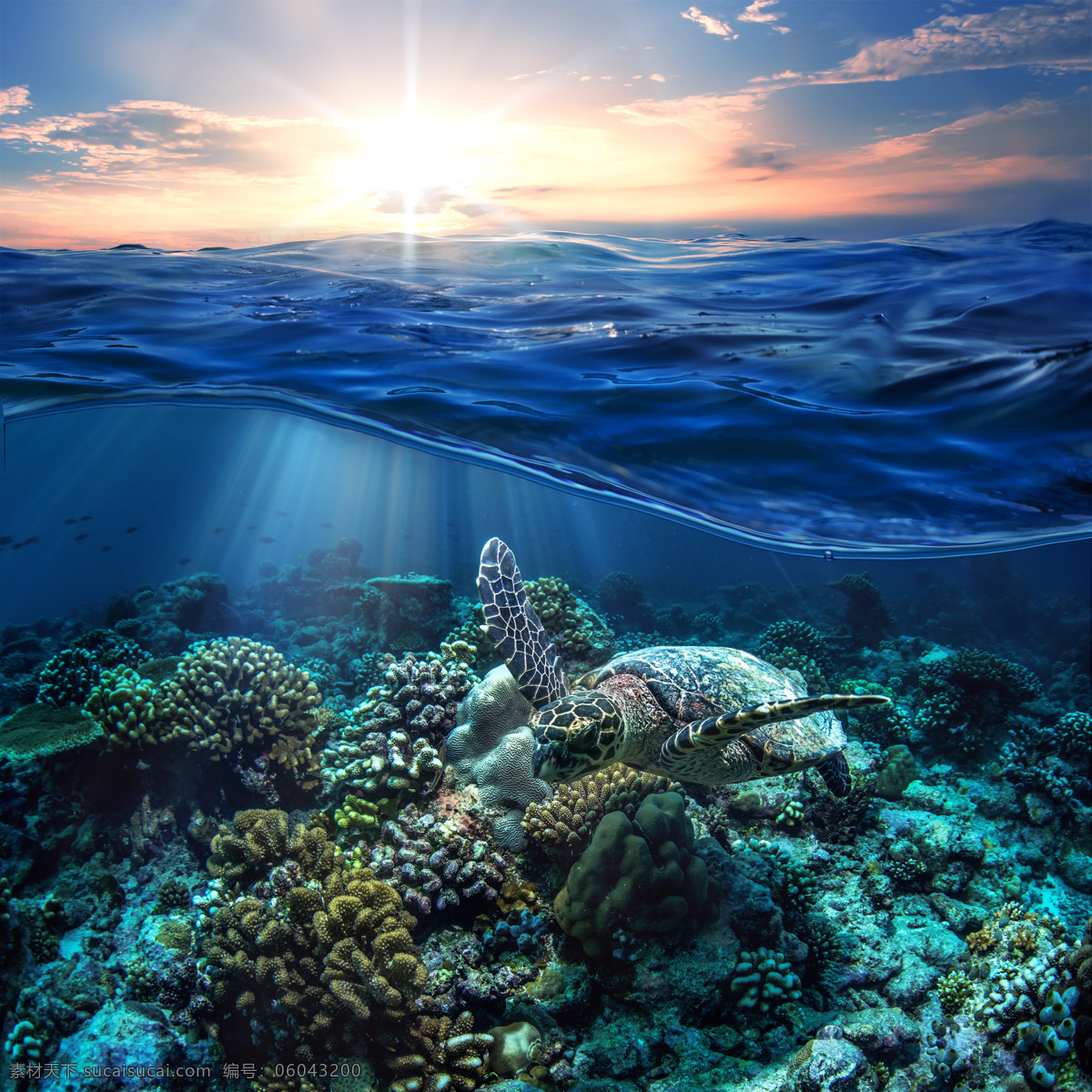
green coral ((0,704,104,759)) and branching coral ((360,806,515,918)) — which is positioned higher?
green coral ((0,704,104,759))

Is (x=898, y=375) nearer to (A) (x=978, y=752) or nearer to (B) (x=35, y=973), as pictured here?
(A) (x=978, y=752)

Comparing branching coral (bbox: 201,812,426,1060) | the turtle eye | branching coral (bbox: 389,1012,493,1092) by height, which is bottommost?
branching coral (bbox: 389,1012,493,1092)

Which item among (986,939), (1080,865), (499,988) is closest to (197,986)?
(499,988)

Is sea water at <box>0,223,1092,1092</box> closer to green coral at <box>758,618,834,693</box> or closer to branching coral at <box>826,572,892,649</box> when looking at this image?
green coral at <box>758,618,834,693</box>

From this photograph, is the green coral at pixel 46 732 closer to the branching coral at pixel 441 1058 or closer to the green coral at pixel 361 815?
the green coral at pixel 361 815

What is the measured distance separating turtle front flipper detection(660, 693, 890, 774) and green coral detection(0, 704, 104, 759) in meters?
6.03

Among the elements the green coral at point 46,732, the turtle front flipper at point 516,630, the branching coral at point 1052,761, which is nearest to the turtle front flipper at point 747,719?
the turtle front flipper at point 516,630

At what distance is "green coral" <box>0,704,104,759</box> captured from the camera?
562 centimetres

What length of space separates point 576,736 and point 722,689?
5.63 feet

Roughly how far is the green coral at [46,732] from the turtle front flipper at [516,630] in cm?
458

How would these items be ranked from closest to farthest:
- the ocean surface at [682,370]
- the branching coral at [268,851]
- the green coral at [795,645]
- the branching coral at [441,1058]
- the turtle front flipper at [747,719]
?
the turtle front flipper at [747,719], the branching coral at [441,1058], the branching coral at [268,851], the ocean surface at [682,370], the green coral at [795,645]

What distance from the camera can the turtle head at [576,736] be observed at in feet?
11.6

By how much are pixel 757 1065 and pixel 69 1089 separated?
15.7 ft

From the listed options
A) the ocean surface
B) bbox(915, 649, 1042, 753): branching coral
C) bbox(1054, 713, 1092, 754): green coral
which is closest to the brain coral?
the ocean surface
